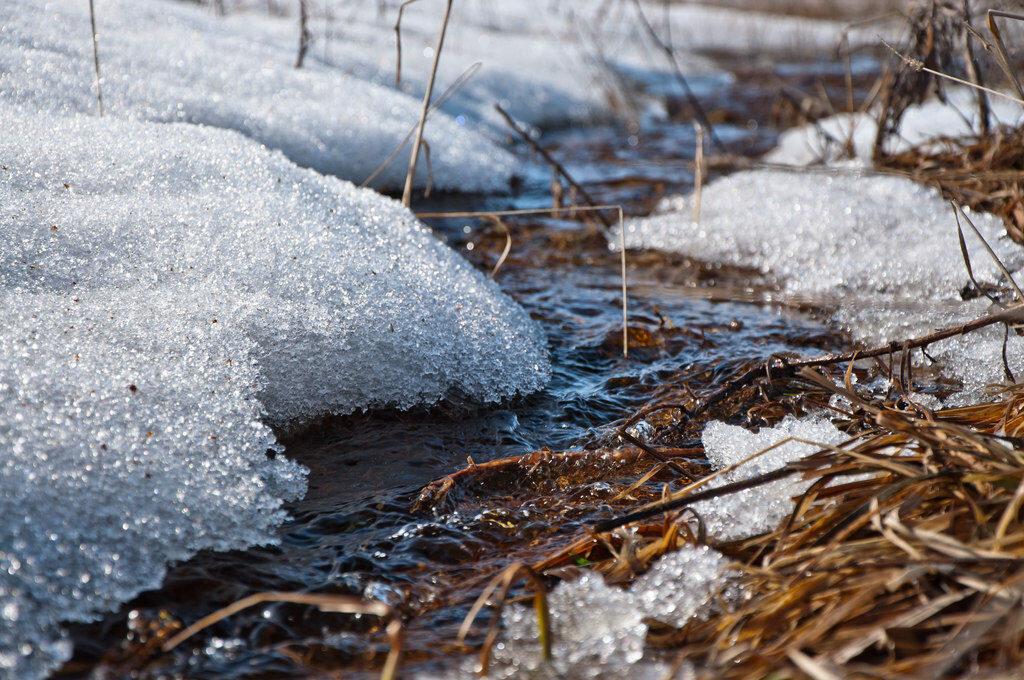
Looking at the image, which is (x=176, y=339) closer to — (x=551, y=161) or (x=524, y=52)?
(x=551, y=161)

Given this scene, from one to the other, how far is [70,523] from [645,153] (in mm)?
4683

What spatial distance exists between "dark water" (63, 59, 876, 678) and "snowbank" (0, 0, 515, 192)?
612 mm

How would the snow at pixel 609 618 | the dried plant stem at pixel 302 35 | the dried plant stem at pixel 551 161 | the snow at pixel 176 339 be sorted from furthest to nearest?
1. the dried plant stem at pixel 302 35
2. the dried plant stem at pixel 551 161
3. the snow at pixel 176 339
4. the snow at pixel 609 618

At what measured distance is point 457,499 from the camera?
1.84 meters

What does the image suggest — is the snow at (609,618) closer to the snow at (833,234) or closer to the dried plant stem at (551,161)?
the snow at (833,234)

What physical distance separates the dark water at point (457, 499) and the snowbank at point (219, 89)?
0.61 m

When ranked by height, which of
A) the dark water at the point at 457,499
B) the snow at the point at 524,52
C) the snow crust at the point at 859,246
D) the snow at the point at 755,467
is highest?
the snow at the point at 524,52

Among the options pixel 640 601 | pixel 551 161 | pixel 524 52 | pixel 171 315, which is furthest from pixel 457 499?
pixel 524 52

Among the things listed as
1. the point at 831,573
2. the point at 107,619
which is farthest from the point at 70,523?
the point at 831,573

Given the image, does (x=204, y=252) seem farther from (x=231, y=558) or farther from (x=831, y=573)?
(x=831, y=573)

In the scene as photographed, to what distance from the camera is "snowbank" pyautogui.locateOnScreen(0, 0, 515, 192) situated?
299 cm

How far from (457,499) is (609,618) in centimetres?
51

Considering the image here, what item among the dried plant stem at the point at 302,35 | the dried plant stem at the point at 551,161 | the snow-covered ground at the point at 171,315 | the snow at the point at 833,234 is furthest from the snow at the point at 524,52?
the snow-covered ground at the point at 171,315

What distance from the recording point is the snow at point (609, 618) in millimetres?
1340
